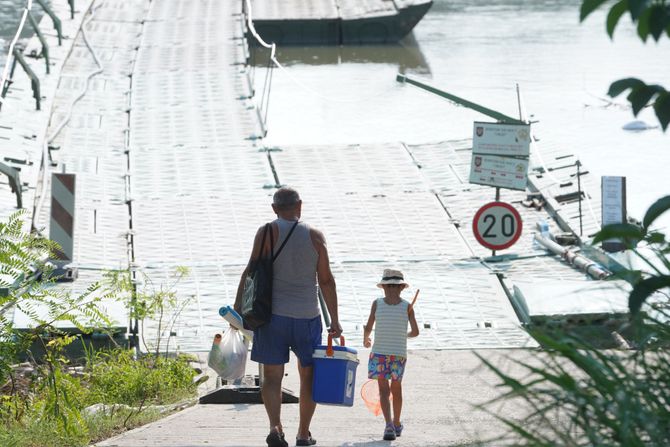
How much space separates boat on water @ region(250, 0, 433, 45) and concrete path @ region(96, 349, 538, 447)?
83.4ft

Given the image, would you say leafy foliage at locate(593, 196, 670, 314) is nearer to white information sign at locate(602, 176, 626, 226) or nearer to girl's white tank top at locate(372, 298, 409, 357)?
girl's white tank top at locate(372, 298, 409, 357)

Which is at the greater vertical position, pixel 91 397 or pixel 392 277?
→ pixel 392 277

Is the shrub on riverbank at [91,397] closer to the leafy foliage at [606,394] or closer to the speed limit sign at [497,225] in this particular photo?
the leafy foliage at [606,394]

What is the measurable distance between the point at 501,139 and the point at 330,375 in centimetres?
807

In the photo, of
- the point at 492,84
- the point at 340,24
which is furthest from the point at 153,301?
the point at 340,24

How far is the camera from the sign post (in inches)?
529

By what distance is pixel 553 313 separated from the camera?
36.4ft

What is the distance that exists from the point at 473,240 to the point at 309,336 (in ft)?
25.3

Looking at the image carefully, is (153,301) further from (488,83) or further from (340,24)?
(340,24)

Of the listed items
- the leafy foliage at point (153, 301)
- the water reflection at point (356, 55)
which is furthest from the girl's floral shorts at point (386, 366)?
the water reflection at point (356, 55)

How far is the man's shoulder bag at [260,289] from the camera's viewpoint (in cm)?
683

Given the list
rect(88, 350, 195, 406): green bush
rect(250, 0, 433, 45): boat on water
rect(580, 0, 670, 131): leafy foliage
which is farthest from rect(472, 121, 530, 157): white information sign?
rect(250, 0, 433, 45): boat on water

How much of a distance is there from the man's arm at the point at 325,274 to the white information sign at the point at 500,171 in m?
7.71

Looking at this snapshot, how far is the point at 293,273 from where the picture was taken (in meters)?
6.89
